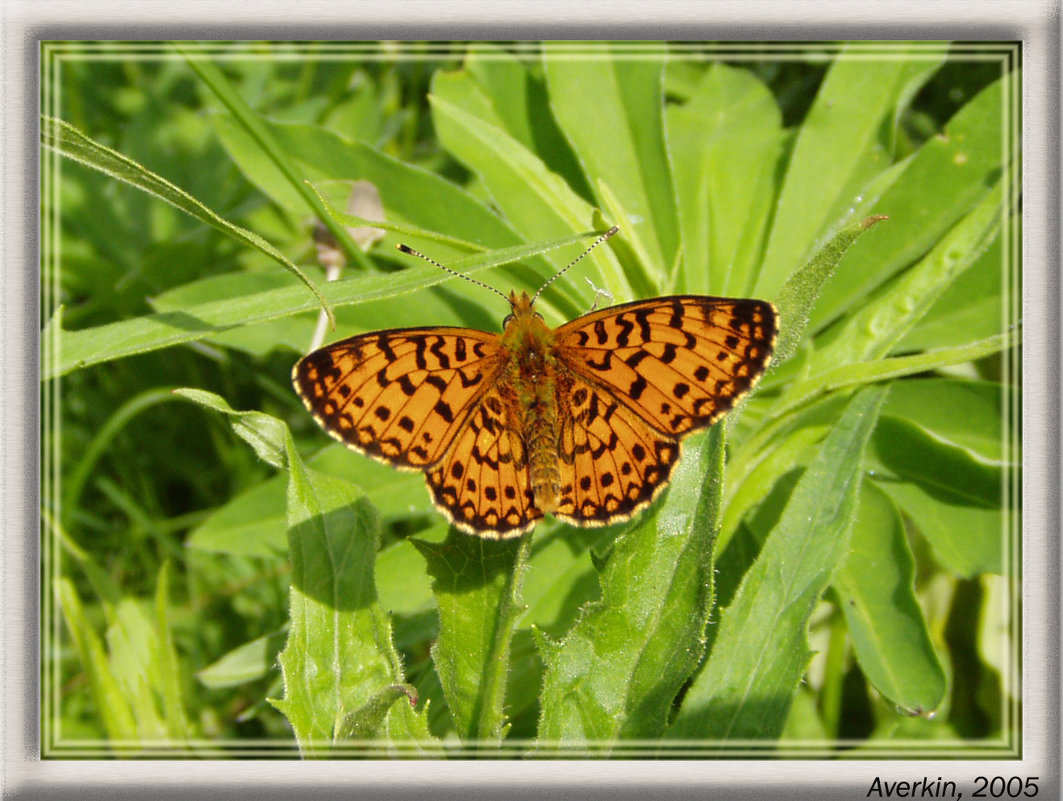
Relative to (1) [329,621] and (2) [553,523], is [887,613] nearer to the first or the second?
(2) [553,523]

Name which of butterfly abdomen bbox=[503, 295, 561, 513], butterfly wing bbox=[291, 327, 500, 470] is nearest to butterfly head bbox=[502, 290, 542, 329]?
butterfly abdomen bbox=[503, 295, 561, 513]

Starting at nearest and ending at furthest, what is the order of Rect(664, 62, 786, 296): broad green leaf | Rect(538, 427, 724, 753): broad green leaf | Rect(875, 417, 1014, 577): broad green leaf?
Rect(538, 427, 724, 753): broad green leaf → Rect(875, 417, 1014, 577): broad green leaf → Rect(664, 62, 786, 296): broad green leaf

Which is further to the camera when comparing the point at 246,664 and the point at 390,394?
the point at 246,664

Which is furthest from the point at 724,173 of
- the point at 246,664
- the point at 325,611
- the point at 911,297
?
the point at 246,664

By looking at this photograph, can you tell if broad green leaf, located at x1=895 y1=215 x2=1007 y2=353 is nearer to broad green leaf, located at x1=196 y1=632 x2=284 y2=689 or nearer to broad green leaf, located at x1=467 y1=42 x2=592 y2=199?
broad green leaf, located at x1=467 y1=42 x2=592 y2=199

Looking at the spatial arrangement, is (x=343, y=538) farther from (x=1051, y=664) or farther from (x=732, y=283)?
(x=1051, y=664)

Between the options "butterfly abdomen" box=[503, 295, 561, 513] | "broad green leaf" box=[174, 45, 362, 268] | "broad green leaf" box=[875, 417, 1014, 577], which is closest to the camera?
"butterfly abdomen" box=[503, 295, 561, 513]
